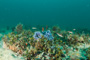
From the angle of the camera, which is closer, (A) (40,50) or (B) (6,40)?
(A) (40,50)

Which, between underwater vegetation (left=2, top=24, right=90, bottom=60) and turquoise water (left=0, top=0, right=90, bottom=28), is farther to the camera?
turquoise water (left=0, top=0, right=90, bottom=28)

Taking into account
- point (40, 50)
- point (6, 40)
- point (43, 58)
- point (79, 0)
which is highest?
point (79, 0)

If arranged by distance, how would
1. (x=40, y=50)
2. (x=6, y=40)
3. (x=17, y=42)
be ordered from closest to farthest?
(x=40, y=50), (x=17, y=42), (x=6, y=40)

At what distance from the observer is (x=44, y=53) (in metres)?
5.19

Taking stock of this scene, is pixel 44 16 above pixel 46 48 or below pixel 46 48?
above

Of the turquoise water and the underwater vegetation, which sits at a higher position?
the turquoise water

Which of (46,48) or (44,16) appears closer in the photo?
(46,48)

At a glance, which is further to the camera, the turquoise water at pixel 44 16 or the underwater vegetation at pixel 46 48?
the turquoise water at pixel 44 16

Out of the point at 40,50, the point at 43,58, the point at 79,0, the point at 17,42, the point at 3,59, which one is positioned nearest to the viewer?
the point at 43,58

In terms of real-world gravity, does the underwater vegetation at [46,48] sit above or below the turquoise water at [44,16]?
below

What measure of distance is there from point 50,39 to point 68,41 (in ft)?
7.67

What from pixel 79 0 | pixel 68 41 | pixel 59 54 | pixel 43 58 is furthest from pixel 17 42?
pixel 79 0

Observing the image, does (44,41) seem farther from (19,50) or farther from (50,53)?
(19,50)

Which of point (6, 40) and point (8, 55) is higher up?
point (6, 40)
